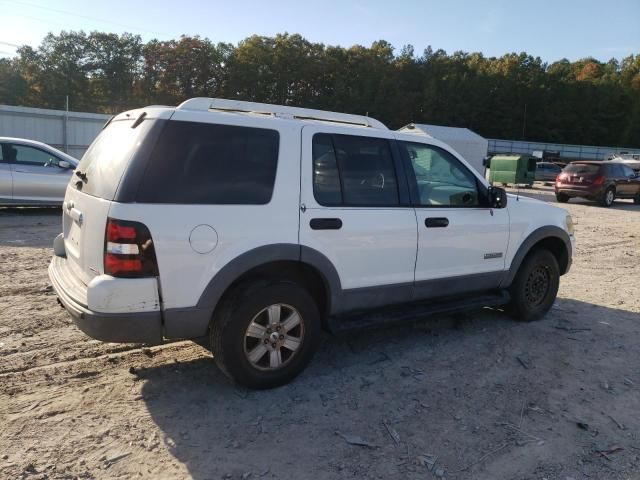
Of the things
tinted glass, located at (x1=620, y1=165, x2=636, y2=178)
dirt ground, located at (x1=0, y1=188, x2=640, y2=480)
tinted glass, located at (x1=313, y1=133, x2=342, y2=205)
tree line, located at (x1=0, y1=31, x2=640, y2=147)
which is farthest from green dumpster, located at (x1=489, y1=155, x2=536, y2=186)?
tree line, located at (x1=0, y1=31, x2=640, y2=147)

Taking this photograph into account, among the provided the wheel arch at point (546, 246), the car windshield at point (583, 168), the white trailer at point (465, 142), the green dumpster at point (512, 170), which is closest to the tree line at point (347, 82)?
the white trailer at point (465, 142)

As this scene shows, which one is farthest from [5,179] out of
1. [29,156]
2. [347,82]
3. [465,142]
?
[347,82]

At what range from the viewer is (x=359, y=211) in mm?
4008

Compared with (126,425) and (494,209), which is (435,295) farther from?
(126,425)

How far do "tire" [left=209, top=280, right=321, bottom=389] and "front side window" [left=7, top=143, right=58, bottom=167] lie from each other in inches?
369

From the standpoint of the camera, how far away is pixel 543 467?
10.0ft

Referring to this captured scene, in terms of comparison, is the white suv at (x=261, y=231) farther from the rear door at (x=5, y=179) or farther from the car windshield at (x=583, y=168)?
the car windshield at (x=583, y=168)

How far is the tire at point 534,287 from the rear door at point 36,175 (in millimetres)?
9521

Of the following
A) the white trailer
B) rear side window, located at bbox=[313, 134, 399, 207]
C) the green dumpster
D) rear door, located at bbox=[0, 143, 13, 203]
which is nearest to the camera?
rear side window, located at bbox=[313, 134, 399, 207]

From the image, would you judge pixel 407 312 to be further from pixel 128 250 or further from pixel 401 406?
pixel 128 250

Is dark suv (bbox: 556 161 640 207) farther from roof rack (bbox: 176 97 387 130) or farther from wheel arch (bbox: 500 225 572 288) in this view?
roof rack (bbox: 176 97 387 130)

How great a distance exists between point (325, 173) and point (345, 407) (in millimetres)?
1700

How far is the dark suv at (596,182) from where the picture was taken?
743 inches

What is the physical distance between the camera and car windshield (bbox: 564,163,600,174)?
19.1 m
